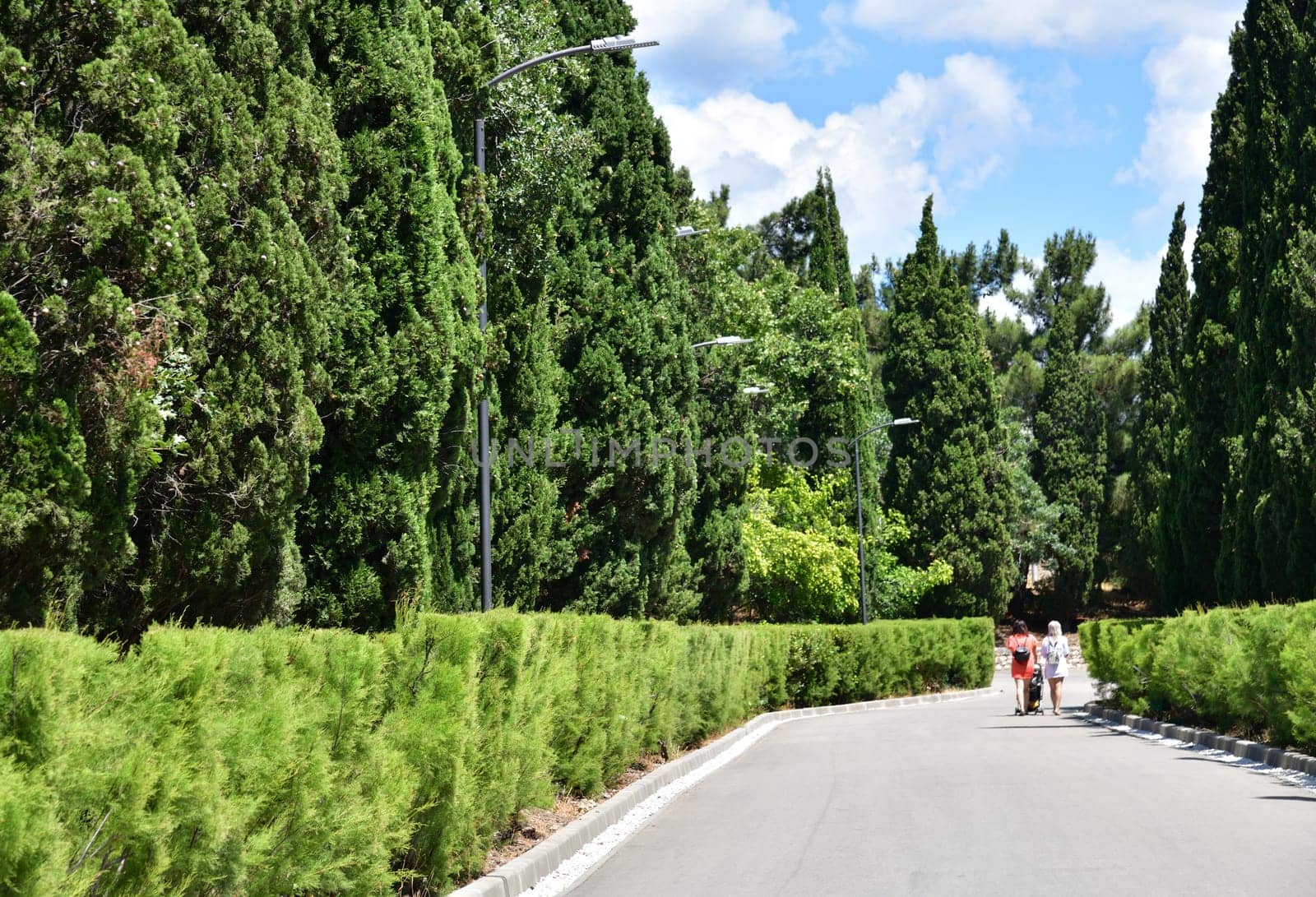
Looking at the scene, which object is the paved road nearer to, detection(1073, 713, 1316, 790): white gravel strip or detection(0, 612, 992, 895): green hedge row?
detection(1073, 713, 1316, 790): white gravel strip

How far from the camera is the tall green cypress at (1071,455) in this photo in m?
61.4

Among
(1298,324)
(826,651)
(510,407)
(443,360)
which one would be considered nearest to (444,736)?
(443,360)

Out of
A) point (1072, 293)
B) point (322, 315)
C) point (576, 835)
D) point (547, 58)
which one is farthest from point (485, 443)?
point (1072, 293)

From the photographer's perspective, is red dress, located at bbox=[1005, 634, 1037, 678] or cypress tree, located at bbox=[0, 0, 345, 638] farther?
red dress, located at bbox=[1005, 634, 1037, 678]

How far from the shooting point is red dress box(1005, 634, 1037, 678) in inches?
998

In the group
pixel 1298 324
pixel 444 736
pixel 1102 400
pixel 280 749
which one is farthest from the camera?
pixel 1102 400

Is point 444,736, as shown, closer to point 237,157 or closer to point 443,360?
point 237,157

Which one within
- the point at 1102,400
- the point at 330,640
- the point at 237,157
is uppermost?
the point at 1102,400

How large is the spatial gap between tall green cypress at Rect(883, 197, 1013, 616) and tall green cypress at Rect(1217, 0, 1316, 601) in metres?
22.8

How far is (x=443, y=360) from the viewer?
14938 millimetres

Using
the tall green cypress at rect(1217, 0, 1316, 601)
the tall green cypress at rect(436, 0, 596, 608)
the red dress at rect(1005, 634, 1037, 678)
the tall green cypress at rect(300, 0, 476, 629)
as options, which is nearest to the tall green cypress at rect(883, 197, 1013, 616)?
the tall green cypress at rect(1217, 0, 1316, 601)

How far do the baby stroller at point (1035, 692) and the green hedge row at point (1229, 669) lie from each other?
1901 millimetres

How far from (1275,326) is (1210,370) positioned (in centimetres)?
703

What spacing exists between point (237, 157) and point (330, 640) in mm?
6576
